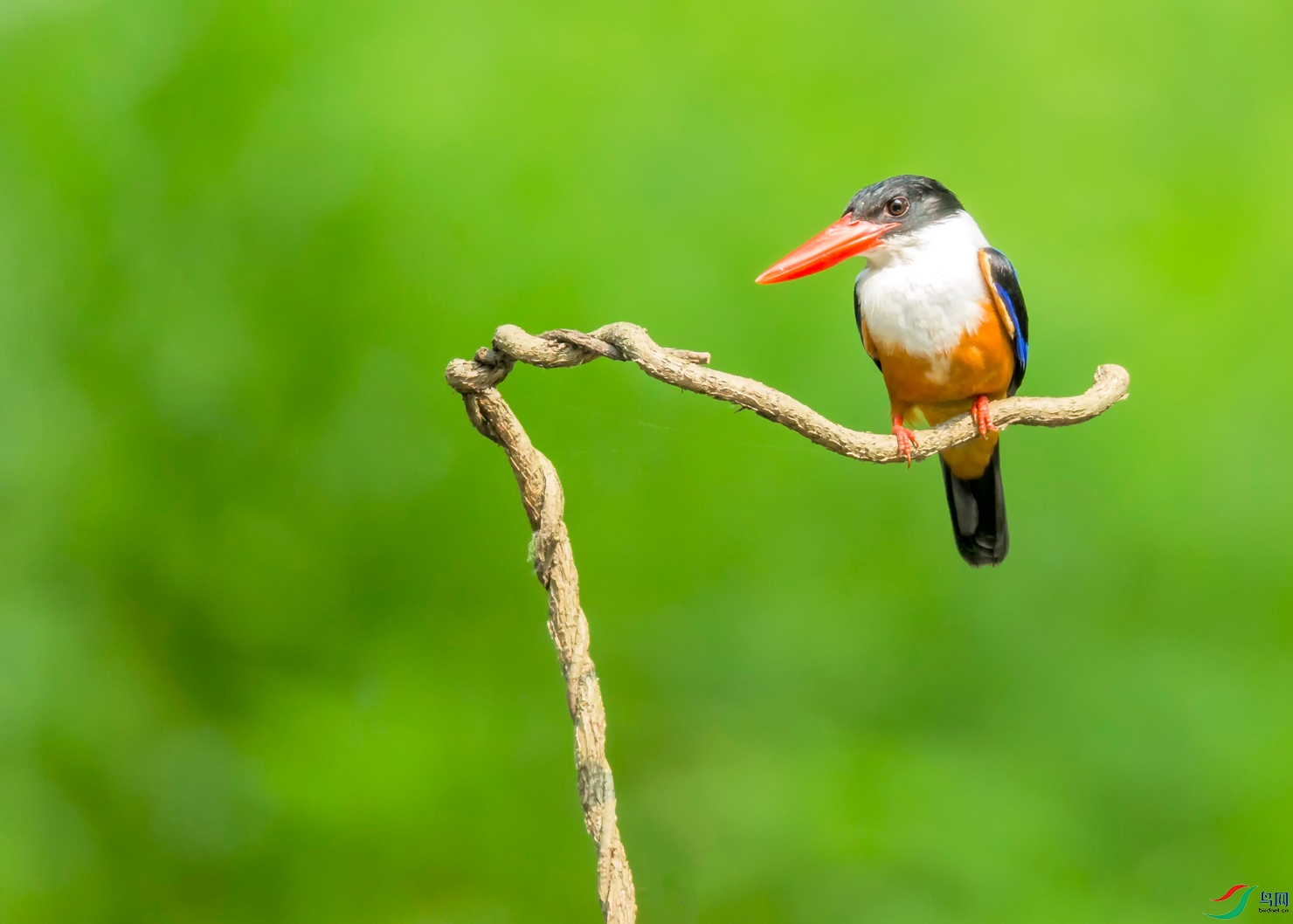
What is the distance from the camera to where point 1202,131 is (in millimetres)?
1754

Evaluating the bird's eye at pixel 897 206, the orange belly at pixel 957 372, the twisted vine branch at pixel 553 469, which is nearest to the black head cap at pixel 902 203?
the bird's eye at pixel 897 206

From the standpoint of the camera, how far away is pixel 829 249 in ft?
3.70

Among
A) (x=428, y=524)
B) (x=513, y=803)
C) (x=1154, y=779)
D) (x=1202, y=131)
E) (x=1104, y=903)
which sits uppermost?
(x=1202, y=131)

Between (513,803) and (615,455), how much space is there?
601 millimetres

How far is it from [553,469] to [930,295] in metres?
0.58

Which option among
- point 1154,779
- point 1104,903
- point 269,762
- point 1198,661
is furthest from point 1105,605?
point 269,762

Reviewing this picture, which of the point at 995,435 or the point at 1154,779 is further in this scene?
the point at 1154,779

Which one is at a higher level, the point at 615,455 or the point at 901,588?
the point at 615,455

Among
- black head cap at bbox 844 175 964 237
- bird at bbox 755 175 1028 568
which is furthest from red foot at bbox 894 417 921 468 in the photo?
black head cap at bbox 844 175 964 237

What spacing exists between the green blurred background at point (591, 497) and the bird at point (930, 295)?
461 mm

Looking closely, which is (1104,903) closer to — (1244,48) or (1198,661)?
(1198,661)

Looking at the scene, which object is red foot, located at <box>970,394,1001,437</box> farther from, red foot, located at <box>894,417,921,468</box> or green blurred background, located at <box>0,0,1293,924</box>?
green blurred background, located at <box>0,0,1293,924</box>

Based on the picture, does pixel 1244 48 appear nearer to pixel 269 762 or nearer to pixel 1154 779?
pixel 1154 779

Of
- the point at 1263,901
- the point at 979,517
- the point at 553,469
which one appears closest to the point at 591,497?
the point at 979,517
